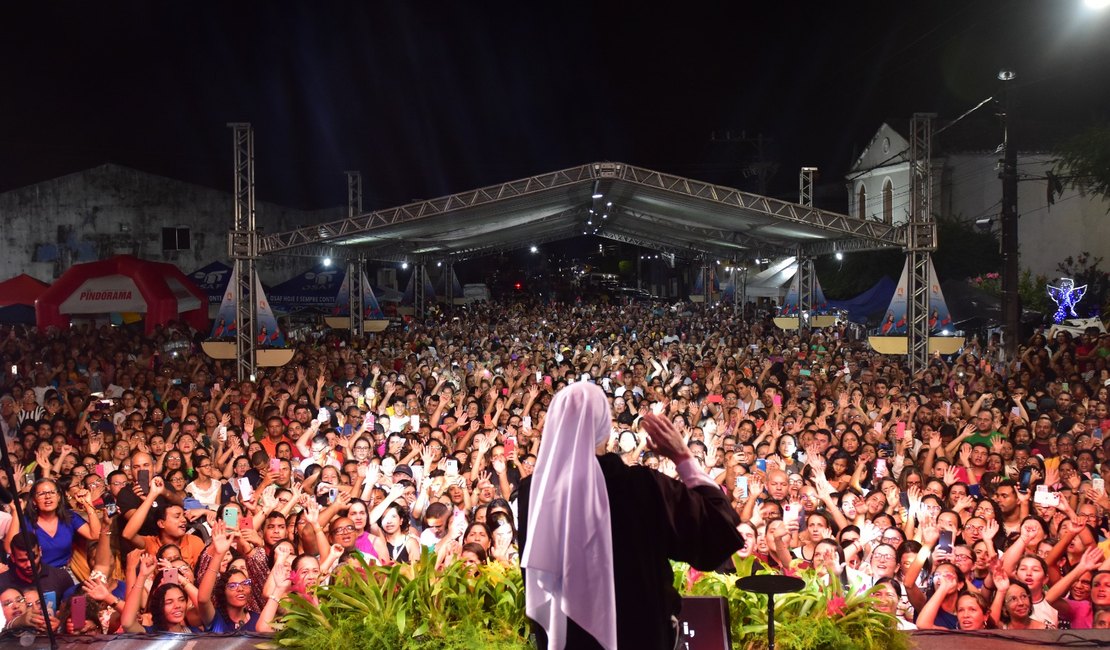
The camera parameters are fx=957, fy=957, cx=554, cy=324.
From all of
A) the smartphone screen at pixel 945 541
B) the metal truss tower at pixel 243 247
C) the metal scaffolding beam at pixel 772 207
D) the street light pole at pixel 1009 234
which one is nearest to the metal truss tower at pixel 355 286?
the metal truss tower at pixel 243 247

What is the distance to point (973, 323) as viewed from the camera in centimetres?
2088

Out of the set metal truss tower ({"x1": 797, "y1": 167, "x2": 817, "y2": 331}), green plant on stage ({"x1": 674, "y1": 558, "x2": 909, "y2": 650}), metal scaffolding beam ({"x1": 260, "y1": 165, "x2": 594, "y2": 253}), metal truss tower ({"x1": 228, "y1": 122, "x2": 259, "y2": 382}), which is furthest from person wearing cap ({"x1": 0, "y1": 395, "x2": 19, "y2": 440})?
metal truss tower ({"x1": 797, "y1": 167, "x2": 817, "y2": 331})

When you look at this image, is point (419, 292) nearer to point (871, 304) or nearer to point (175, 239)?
point (175, 239)

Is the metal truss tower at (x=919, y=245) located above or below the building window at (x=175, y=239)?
below

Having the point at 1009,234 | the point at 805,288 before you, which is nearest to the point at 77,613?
the point at 1009,234

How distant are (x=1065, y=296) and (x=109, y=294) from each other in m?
23.1

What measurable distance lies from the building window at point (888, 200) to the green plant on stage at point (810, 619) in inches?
1378

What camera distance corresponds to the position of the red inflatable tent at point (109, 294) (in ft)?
53.1

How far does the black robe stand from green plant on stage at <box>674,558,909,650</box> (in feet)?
4.16

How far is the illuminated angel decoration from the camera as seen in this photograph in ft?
82.4

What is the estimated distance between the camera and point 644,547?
123 inches

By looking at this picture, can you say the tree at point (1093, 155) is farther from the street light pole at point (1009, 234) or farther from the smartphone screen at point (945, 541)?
the smartphone screen at point (945, 541)

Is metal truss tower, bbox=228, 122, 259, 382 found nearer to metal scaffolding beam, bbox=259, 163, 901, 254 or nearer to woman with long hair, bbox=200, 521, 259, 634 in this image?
metal scaffolding beam, bbox=259, 163, 901, 254

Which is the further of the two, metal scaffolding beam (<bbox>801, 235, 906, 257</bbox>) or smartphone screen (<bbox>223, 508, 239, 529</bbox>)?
metal scaffolding beam (<bbox>801, 235, 906, 257</bbox>)
